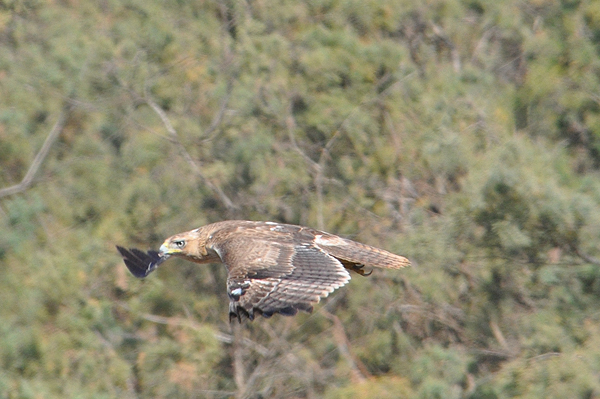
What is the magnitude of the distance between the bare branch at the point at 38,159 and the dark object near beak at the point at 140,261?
1475cm

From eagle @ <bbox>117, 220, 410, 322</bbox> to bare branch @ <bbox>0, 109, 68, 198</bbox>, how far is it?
14.8 meters

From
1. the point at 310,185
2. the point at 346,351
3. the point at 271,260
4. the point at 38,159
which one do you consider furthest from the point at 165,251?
the point at 38,159

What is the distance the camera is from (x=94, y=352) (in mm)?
20703

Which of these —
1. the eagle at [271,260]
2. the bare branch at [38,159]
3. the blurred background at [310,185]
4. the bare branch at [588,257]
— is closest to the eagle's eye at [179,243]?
the eagle at [271,260]

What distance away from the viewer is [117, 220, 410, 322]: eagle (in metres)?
8.18

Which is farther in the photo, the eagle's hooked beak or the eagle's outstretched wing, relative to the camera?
the eagle's hooked beak

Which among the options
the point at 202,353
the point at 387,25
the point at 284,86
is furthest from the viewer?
the point at 387,25

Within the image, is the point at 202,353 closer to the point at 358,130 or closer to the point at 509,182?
the point at 358,130

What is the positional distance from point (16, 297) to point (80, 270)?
6.55 feet

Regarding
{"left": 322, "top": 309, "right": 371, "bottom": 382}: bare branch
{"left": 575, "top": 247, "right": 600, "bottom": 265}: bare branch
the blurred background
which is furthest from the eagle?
{"left": 322, "top": 309, "right": 371, "bottom": 382}: bare branch

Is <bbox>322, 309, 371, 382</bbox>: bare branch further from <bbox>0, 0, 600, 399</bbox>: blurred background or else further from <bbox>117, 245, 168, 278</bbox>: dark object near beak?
<bbox>117, 245, 168, 278</bbox>: dark object near beak

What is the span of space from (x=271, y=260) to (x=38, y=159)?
17213mm

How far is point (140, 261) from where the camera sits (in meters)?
10.6

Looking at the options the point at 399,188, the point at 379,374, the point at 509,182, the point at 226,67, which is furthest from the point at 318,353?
the point at 226,67
